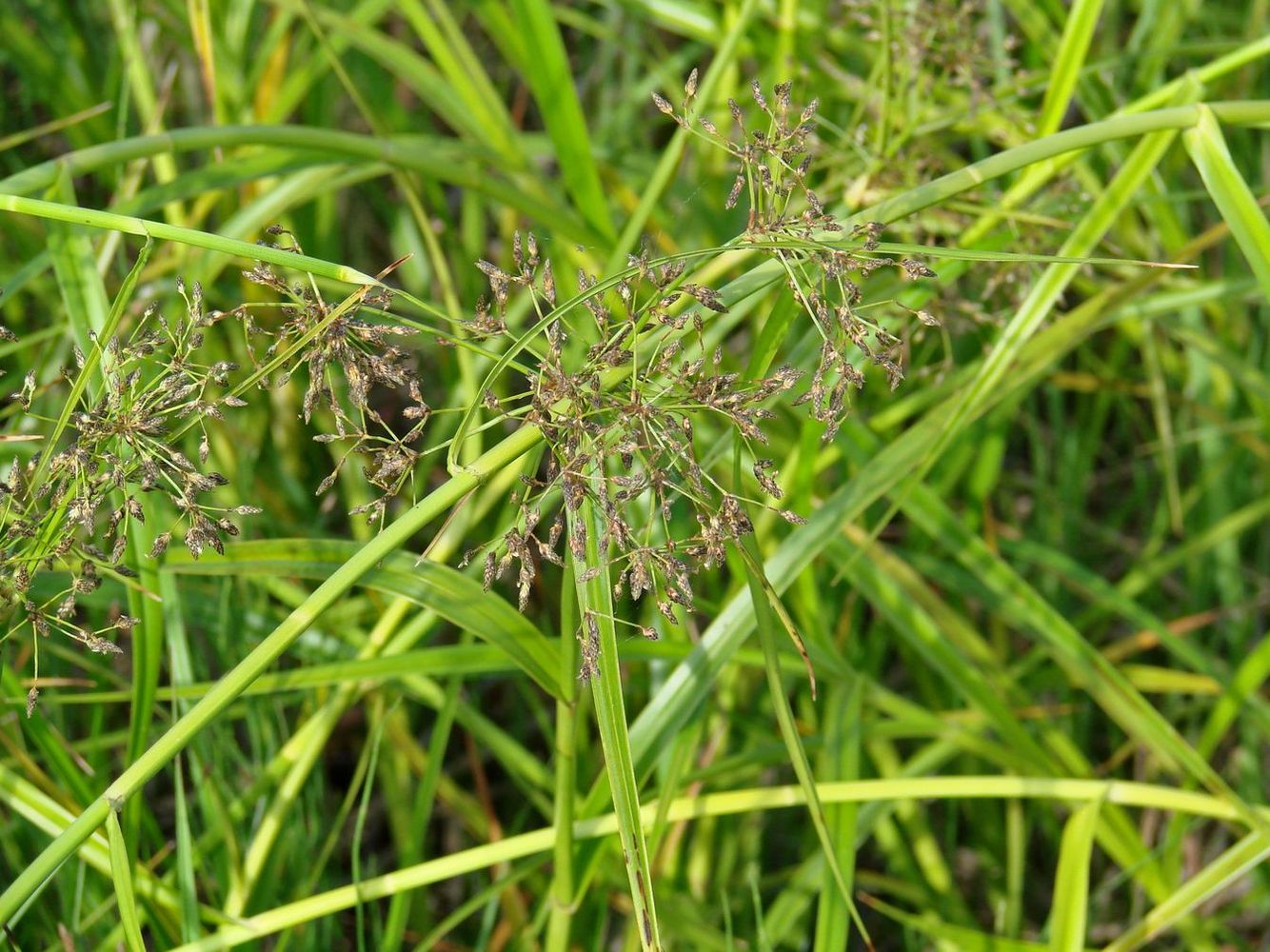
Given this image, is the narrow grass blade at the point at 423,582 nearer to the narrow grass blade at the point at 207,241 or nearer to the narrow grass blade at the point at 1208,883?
the narrow grass blade at the point at 207,241

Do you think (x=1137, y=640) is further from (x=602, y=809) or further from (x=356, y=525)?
(x=356, y=525)

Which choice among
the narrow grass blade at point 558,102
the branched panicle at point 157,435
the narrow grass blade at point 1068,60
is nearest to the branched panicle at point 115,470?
the branched panicle at point 157,435

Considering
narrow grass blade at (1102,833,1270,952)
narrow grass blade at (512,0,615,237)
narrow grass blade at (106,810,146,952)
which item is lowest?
narrow grass blade at (1102,833,1270,952)

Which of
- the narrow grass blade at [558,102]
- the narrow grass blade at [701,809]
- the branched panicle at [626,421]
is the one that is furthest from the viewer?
the narrow grass blade at [558,102]

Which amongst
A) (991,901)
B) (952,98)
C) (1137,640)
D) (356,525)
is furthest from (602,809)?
(952,98)

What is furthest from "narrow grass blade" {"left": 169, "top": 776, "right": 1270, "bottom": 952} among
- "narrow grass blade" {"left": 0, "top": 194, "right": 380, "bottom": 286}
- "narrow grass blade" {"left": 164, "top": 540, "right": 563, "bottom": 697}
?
"narrow grass blade" {"left": 0, "top": 194, "right": 380, "bottom": 286}

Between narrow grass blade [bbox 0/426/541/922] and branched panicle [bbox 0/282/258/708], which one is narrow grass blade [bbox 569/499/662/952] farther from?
branched panicle [bbox 0/282/258/708]

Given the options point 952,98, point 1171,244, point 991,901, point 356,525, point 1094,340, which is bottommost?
point 991,901

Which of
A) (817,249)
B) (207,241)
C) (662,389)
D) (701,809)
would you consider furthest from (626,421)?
(701,809)
